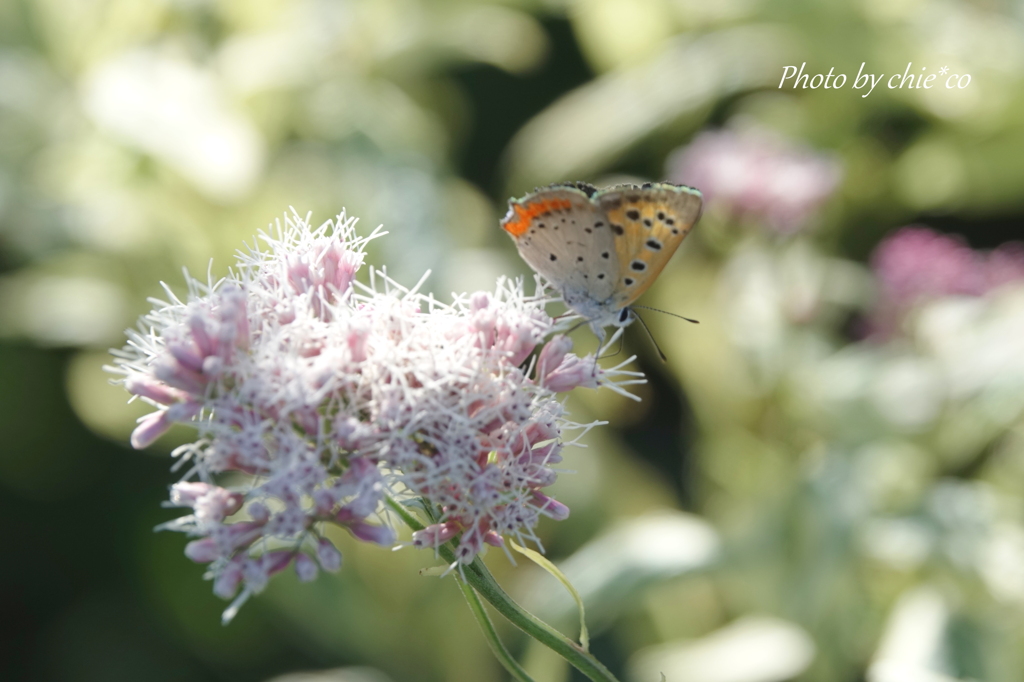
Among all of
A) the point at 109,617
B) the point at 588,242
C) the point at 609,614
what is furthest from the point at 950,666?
the point at 109,617

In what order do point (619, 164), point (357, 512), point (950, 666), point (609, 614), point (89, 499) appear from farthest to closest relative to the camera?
point (619, 164) → point (89, 499) → point (609, 614) → point (950, 666) → point (357, 512)

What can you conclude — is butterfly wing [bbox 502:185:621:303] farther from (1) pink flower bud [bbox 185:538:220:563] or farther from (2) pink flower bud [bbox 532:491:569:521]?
(1) pink flower bud [bbox 185:538:220:563]

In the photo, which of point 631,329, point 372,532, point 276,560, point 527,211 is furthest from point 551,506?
point 631,329

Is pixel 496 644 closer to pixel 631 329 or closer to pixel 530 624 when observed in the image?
pixel 530 624

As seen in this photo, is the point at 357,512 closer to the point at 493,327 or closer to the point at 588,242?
the point at 493,327

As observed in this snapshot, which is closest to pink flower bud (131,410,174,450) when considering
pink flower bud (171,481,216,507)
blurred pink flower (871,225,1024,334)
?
pink flower bud (171,481,216,507)

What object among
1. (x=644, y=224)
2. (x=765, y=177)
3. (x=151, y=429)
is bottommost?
(x=151, y=429)
